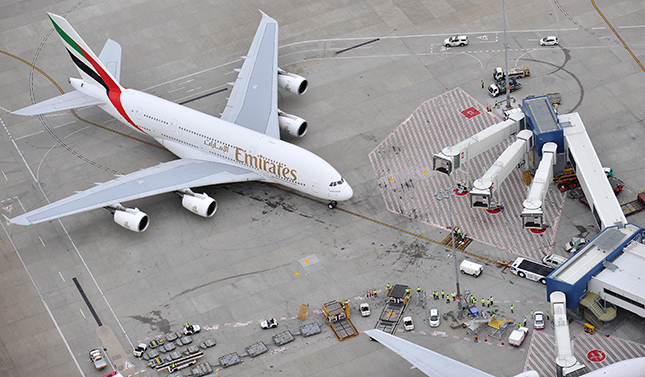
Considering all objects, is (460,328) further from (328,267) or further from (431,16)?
(431,16)

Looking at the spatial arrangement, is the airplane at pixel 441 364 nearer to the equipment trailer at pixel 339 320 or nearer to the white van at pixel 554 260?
the equipment trailer at pixel 339 320

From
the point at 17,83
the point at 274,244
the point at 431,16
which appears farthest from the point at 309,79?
the point at 17,83

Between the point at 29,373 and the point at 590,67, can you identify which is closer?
the point at 29,373

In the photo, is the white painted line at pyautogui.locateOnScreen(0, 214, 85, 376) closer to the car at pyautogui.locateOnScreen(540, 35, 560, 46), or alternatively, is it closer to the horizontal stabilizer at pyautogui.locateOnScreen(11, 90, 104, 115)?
the horizontal stabilizer at pyautogui.locateOnScreen(11, 90, 104, 115)

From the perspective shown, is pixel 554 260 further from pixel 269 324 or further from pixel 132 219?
pixel 132 219

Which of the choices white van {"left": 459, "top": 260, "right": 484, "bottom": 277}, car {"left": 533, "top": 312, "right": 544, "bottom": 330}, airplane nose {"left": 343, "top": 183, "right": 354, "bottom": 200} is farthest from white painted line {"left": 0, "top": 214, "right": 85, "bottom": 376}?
car {"left": 533, "top": 312, "right": 544, "bottom": 330}

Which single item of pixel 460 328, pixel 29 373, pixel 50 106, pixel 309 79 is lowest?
Result: pixel 460 328

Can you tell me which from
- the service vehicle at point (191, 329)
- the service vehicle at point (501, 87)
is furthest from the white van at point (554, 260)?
the service vehicle at point (191, 329)
